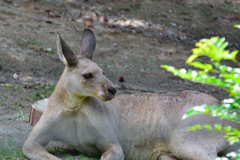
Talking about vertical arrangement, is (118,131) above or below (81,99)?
below

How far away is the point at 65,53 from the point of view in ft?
15.0

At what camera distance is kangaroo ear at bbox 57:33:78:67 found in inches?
177

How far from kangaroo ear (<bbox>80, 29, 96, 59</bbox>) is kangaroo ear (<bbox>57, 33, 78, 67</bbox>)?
371mm

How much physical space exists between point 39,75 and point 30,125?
2145 millimetres

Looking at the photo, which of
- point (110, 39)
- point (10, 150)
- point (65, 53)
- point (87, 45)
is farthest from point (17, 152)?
point (110, 39)

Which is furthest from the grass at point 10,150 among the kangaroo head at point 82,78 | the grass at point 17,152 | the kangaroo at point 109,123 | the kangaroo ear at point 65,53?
the kangaroo ear at point 65,53

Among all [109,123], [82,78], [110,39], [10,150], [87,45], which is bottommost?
[10,150]

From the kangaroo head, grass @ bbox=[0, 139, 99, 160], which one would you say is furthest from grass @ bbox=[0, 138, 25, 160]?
the kangaroo head

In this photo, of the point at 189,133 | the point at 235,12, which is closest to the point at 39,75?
the point at 189,133

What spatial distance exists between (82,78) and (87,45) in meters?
Answer: 0.78

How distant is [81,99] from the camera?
468 centimetres

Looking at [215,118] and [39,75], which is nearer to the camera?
[215,118]

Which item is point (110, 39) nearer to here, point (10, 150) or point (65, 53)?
point (65, 53)

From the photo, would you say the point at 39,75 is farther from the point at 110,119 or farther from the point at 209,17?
the point at 209,17
